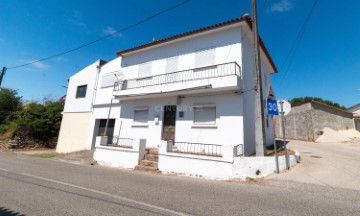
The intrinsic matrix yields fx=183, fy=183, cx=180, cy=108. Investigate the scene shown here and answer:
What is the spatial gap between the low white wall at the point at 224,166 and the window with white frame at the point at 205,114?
249 cm

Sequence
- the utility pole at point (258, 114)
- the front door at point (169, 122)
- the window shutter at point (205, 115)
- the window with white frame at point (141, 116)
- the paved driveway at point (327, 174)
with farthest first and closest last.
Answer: the window with white frame at point (141, 116) < the front door at point (169, 122) < the window shutter at point (205, 115) < the utility pole at point (258, 114) < the paved driveway at point (327, 174)

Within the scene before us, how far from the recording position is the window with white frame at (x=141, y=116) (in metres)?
12.1

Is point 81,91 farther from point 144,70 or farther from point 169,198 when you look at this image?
point 169,198

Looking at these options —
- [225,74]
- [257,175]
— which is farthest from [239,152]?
[225,74]

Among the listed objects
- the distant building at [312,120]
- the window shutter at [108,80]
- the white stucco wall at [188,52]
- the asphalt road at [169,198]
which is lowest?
the asphalt road at [169,198]

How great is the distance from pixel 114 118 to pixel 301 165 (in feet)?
39.2

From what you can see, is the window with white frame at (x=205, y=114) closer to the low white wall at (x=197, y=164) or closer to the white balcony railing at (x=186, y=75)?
the white balcony railing at (x=186, y=75)

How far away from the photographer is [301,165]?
8422 mm

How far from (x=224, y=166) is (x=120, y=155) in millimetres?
5788

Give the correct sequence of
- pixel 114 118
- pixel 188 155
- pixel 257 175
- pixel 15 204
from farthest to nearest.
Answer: pixel 114 118, pixel 188 155, pixel 257 175, pixel 15 204

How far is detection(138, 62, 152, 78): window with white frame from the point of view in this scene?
12.9m

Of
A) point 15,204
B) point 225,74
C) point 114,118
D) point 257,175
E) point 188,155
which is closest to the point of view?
point 15,204

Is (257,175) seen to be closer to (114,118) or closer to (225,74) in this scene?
(225,74)

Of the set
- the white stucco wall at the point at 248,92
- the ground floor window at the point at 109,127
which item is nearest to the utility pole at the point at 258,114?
the white stucco wall at the point at 248,92
